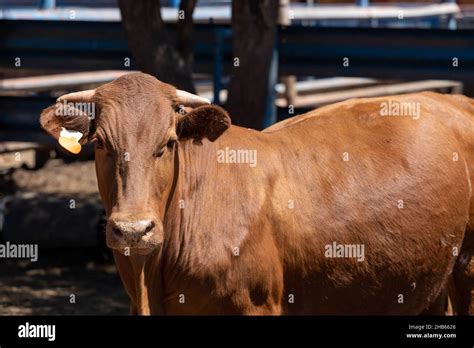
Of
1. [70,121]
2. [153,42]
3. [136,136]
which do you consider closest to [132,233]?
[136,136]

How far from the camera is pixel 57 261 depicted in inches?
371

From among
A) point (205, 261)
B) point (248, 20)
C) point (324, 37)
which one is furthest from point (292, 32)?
point (205, 261)

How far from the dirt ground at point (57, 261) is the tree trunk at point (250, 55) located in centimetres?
184

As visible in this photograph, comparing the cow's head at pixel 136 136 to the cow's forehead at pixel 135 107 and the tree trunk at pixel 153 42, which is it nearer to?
the cow's forehead at pixel 135 107

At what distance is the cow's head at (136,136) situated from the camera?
4.76 meters

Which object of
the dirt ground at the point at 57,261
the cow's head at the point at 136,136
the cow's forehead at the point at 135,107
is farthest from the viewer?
the dirt ground at the point at 57,261

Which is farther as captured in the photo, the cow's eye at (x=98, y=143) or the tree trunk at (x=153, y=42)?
the tree trunk at (x=153, y=42)

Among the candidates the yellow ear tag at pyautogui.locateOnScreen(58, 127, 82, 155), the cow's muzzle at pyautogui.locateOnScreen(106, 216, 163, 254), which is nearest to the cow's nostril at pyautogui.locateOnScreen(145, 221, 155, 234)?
the cow's muzzle at pyautogui.locateOnScreen(106, 216, 163, 254)

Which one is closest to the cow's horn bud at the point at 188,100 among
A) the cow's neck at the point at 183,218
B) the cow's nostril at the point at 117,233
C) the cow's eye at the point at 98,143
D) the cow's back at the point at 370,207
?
the cow's neck at the point at 183,218

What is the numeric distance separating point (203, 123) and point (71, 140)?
67 centimetres

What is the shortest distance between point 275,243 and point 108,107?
3.75ft

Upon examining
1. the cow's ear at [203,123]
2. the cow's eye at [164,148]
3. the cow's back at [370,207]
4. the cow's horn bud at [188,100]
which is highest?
the cow's horn bud at [188,100]

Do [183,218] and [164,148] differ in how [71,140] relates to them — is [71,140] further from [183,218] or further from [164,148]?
[183,218]

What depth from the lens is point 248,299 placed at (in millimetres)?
5266
